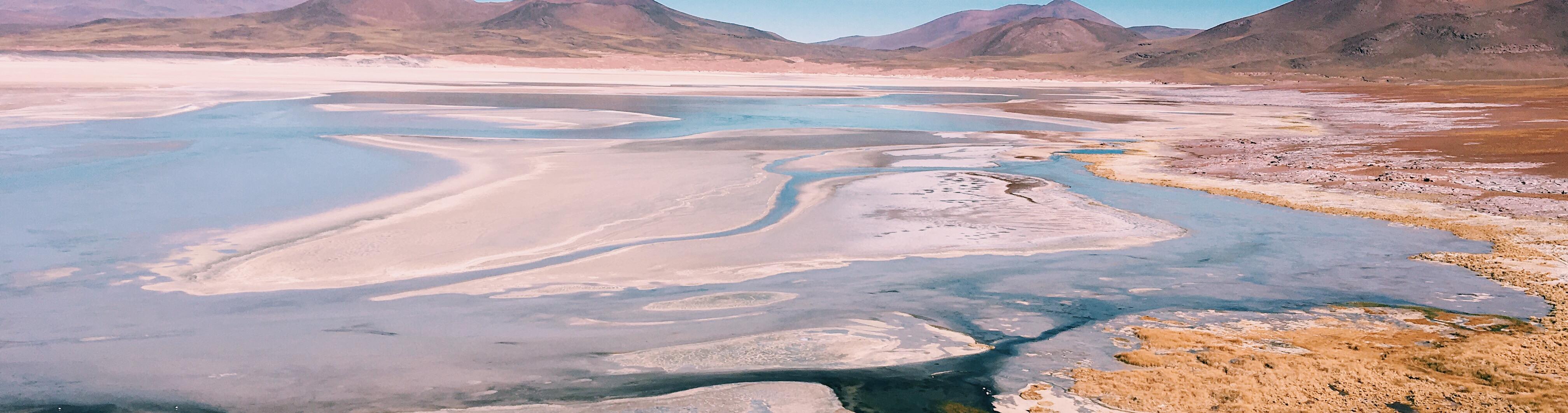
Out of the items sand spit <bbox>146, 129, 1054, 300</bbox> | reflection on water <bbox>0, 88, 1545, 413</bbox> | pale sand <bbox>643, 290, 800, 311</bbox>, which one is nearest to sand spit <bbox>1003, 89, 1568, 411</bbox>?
reflection on water <bbox>0, 88, 1545, 413</bbox>

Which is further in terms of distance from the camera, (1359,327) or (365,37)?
(365,37)

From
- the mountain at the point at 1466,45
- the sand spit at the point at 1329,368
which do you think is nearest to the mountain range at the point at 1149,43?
the mountain at the point at 1466,45

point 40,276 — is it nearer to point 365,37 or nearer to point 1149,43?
point 365,37

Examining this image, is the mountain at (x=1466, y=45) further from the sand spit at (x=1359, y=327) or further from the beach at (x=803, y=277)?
the beach at (x=803, y=277)

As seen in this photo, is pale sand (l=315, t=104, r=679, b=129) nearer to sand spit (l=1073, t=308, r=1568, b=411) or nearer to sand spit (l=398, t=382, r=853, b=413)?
sand spit (l=398, t=382, r=853, b=413)

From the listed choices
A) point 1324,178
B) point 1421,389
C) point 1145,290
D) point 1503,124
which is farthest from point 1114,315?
point 1503,124

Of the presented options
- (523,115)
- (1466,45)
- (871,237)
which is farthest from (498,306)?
(1466,45)
